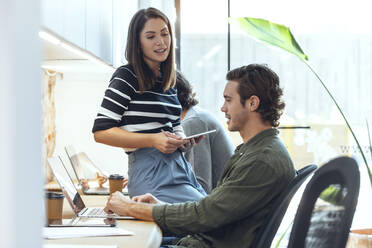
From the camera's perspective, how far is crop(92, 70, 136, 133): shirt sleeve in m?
2.03

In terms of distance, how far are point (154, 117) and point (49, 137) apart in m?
1.59

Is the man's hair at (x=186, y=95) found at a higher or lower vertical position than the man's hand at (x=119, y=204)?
higher

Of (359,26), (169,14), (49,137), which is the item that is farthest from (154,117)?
(359,26)

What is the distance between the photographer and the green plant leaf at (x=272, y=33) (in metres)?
2.89

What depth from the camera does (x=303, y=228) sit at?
126cm

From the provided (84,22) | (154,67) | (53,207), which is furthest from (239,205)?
(84,22)

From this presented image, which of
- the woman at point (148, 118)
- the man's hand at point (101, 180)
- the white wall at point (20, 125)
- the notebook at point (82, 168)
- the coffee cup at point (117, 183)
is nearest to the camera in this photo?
the white wall at point (20, 125)

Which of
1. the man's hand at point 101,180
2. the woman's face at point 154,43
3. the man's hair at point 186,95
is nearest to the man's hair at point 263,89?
the woman's face at point 154,43

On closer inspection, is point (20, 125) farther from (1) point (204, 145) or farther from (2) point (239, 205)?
(1) point (204, 145)

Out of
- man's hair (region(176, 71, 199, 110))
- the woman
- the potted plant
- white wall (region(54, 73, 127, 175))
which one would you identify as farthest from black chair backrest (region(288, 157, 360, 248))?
white wall (region(54, 73, 127, 175))

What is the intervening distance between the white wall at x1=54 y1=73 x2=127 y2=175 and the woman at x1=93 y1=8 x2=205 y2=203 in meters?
1.45

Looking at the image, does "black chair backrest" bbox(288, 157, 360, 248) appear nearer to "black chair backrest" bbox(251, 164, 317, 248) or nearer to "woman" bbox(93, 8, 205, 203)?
"black chair backrest" bbox(251, 164, 317, 248)

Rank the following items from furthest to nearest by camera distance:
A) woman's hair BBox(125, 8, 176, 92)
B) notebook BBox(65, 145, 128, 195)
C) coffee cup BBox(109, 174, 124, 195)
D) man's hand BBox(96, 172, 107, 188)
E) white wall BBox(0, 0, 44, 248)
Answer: man's hand BBox(96, 172, 107, 188) < notebook BBox(65, 145, 128, 195) < coffee cup BBox(109, 174, 124, 195) < woman's hair BBox(125, 8, 176, 92) < white wall BBox(0, 0, 44, 248)

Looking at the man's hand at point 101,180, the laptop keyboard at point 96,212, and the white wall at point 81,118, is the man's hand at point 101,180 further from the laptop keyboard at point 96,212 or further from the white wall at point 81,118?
the laptop keyboard at point 96,212
